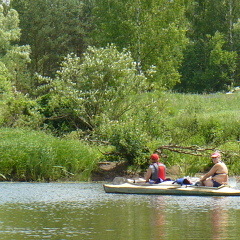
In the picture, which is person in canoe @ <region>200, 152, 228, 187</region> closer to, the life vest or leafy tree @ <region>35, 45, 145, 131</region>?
the life vest

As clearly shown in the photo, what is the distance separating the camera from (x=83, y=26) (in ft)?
184

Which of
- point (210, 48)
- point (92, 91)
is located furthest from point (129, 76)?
point (210, 48)

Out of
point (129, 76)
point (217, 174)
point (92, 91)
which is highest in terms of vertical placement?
point (129, 76)

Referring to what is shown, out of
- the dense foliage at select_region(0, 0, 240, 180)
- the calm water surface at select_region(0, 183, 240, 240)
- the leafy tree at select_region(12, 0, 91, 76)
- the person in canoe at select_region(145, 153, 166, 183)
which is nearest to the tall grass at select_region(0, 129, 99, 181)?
the dense foliage at select_region(0, 0, 240, 180)

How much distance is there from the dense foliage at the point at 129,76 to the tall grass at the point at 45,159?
0.20m

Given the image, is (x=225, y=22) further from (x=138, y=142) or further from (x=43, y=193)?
(x=43, y=193)

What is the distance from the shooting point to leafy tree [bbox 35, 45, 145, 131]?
27.8m

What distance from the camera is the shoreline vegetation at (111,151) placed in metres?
22.5

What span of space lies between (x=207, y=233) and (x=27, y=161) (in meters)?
12.4

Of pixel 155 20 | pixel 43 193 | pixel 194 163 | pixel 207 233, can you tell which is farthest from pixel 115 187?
pixel 155 20

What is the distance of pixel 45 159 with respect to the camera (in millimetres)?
22297

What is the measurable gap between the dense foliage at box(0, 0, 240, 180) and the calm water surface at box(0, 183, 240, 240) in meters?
→ 5.60

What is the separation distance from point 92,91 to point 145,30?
15065 mm

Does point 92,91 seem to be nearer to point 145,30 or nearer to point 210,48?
point 145,30
